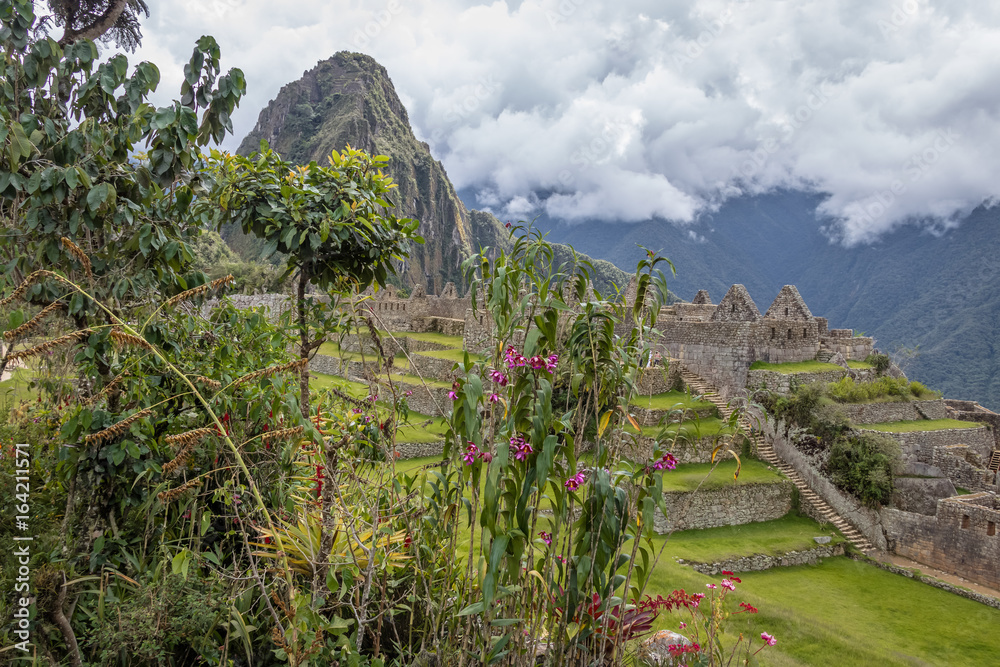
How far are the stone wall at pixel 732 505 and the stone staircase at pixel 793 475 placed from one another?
59 centimetres

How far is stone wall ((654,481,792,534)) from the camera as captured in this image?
12039 mm

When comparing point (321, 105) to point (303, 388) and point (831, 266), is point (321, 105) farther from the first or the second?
point (303, 388)

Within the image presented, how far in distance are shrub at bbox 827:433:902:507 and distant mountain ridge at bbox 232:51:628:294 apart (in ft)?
324

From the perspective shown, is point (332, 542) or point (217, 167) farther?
point (217, 167)

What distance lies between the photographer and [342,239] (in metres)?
3.28

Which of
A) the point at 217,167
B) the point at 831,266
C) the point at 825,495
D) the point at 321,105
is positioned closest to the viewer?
the point at 217,167

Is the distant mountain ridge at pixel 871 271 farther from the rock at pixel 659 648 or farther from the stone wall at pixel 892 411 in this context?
the rock at pixel 659 648

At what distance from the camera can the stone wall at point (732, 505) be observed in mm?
12039

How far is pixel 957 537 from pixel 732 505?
15.2ft

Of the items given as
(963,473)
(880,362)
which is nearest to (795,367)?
(963,473)

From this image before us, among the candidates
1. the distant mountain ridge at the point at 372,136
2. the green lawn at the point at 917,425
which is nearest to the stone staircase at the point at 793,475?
the green lawn at the point at 917,425

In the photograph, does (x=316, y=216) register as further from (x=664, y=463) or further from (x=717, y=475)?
(x=717, y=475)

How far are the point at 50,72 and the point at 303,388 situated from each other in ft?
7.87

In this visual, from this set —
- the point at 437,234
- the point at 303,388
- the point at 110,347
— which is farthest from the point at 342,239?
the point at 437,234
